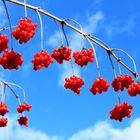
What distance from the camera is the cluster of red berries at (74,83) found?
31.1ft

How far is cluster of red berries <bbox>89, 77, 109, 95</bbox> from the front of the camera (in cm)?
963

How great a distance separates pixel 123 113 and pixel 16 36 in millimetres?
2784

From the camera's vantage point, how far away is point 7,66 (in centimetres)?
895

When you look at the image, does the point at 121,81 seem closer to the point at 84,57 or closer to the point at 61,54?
the point at 84,57

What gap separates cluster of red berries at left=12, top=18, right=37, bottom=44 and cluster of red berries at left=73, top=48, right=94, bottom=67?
112 centimetres

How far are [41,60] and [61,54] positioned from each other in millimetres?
549

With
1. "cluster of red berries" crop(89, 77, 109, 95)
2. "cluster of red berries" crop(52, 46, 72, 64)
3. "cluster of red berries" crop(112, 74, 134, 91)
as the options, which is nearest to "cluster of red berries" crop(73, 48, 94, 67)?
"cluster of red berries" crop(52, 46, 72, 64)

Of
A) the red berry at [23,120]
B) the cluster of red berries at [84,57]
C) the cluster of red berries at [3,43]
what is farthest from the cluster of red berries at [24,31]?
the red berry at [23,120]

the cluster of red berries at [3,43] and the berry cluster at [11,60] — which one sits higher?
the cluster of red berries at [3,43]

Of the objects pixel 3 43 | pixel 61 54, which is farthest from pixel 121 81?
pixel 3 43

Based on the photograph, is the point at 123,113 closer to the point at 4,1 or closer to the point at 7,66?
the point at 7,66

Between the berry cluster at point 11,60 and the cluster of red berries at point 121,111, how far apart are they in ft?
7.44

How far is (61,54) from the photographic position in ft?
30.7

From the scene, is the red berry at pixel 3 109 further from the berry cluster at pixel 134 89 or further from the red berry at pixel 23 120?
the berry cluster at pixel 134 89
